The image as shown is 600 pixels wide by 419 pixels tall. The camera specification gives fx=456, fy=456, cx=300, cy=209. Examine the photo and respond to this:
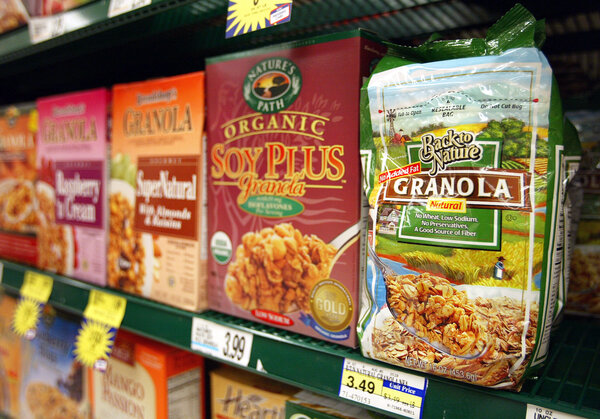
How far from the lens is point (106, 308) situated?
117 centimetres

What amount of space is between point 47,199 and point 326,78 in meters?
1.06

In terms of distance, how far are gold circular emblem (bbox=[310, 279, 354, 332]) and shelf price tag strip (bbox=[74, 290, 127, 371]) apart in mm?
559

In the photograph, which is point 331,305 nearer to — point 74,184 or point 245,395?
point 245,395

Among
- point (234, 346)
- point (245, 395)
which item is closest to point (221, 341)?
point (234, 346)

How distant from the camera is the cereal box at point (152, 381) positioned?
1113 millimetres

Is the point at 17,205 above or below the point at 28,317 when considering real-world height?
above

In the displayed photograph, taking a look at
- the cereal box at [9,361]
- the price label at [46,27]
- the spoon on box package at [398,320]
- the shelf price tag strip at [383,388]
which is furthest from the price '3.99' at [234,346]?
the cereal box at [9,361]

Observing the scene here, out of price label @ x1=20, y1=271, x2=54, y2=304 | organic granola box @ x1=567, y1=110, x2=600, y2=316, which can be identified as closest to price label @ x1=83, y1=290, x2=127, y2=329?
price label @ x1=20, y1=271, x2=54, y2=304

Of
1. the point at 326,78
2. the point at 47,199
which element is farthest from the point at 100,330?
the point at 326,78

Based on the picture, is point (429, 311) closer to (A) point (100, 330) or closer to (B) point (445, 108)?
(B) point (445, 108)

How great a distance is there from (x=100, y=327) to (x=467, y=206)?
0.97 meters

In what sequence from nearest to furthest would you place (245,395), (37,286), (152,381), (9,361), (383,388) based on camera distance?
(383,388) < (245,395) < (152,381) < (37,286) < (9,361)

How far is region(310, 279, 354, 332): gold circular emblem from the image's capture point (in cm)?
80

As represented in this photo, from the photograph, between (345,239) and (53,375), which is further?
(53,375)
